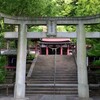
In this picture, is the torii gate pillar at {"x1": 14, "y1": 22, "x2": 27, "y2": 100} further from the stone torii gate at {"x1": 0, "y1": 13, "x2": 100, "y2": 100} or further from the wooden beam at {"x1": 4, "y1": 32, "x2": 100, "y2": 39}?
the wooden beam at {"x1": 4, "y1": 32, "x2": 100, "y2": 39}

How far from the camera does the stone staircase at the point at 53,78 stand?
1794cm

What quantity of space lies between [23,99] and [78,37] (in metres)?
5.20

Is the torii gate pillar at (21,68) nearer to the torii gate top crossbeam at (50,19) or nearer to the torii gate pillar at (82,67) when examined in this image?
the torii gate top crossbeam at (50,19)

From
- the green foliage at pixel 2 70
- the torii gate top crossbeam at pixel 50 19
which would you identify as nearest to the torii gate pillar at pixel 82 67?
the torii gate top crossbeam at pixel 50 19

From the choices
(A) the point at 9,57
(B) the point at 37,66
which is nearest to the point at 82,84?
(B) the point at 37,66

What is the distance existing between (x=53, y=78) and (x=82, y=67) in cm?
519

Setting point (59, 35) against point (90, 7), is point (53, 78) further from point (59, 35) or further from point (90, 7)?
point (90, 7)

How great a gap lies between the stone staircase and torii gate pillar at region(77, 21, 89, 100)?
184cm

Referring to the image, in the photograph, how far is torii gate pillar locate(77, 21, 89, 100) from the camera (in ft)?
51.2

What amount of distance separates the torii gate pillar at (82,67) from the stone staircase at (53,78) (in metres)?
1.84

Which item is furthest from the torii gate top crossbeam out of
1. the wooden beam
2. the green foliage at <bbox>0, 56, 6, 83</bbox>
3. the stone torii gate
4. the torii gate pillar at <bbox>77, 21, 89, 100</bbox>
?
the green foliage at <bbox>0, 56, 6, 83</bbox>

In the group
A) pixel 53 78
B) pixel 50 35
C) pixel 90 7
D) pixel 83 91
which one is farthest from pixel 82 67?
pixel 90 7

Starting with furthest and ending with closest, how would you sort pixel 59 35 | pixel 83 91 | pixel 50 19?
pixel 50 19, pixel 59 35, pixel 83 91

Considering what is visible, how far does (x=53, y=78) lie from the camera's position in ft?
67.3
